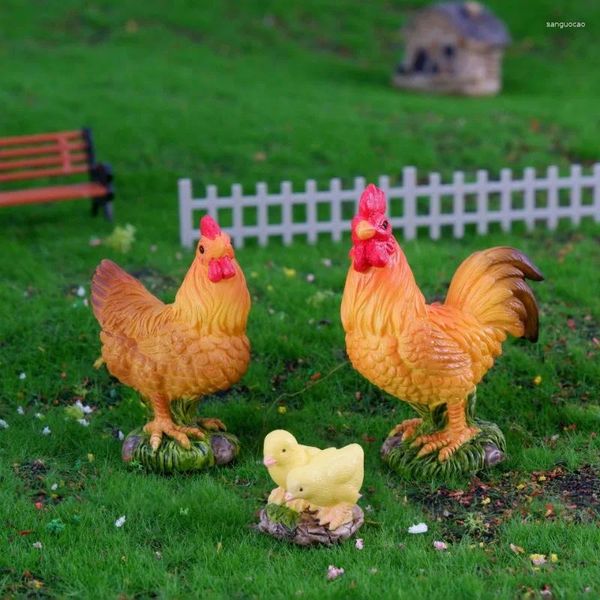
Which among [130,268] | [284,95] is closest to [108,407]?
[130,268]

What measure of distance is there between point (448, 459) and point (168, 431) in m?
1.71

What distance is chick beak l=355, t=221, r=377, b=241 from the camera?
5.71 meters

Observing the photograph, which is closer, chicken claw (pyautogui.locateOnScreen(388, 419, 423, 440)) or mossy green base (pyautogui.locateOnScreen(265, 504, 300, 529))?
mossy green base (pyautogui.locateOnScreen(265, 504, 300, 529))

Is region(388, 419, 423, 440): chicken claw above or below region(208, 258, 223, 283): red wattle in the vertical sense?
below

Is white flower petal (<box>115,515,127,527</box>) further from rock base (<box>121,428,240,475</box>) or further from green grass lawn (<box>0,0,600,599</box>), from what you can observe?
rock base (<box>121,428,240,475</box>)

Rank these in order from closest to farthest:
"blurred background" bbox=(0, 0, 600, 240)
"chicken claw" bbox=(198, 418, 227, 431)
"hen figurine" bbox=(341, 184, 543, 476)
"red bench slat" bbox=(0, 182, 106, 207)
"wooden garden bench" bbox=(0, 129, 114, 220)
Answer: "hen figurine" bbox=(341, 184, 543, 476)
"chicken claw" bbox=(198, 418, 227, 431)
"red bench slat" bbox=(0, 182, 106, 207)
"wooden garden bench" bbox=(0, 129, 114, 220)
"blurred background" bbox=(0, 0, 600, 240)

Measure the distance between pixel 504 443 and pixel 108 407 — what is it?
2.79 metres

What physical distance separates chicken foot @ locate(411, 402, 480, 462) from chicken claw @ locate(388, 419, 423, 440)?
8cm

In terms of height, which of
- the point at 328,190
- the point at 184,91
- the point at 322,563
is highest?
the point at 184,91

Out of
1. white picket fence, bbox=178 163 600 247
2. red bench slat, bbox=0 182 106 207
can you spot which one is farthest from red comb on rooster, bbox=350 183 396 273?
red bench slat, bbox=0 182 106 207

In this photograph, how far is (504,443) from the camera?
6.48m

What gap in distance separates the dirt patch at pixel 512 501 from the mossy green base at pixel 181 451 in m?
1.23

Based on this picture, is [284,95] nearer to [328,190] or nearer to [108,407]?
[328,190]

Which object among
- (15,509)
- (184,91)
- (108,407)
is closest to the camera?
(15,509)
